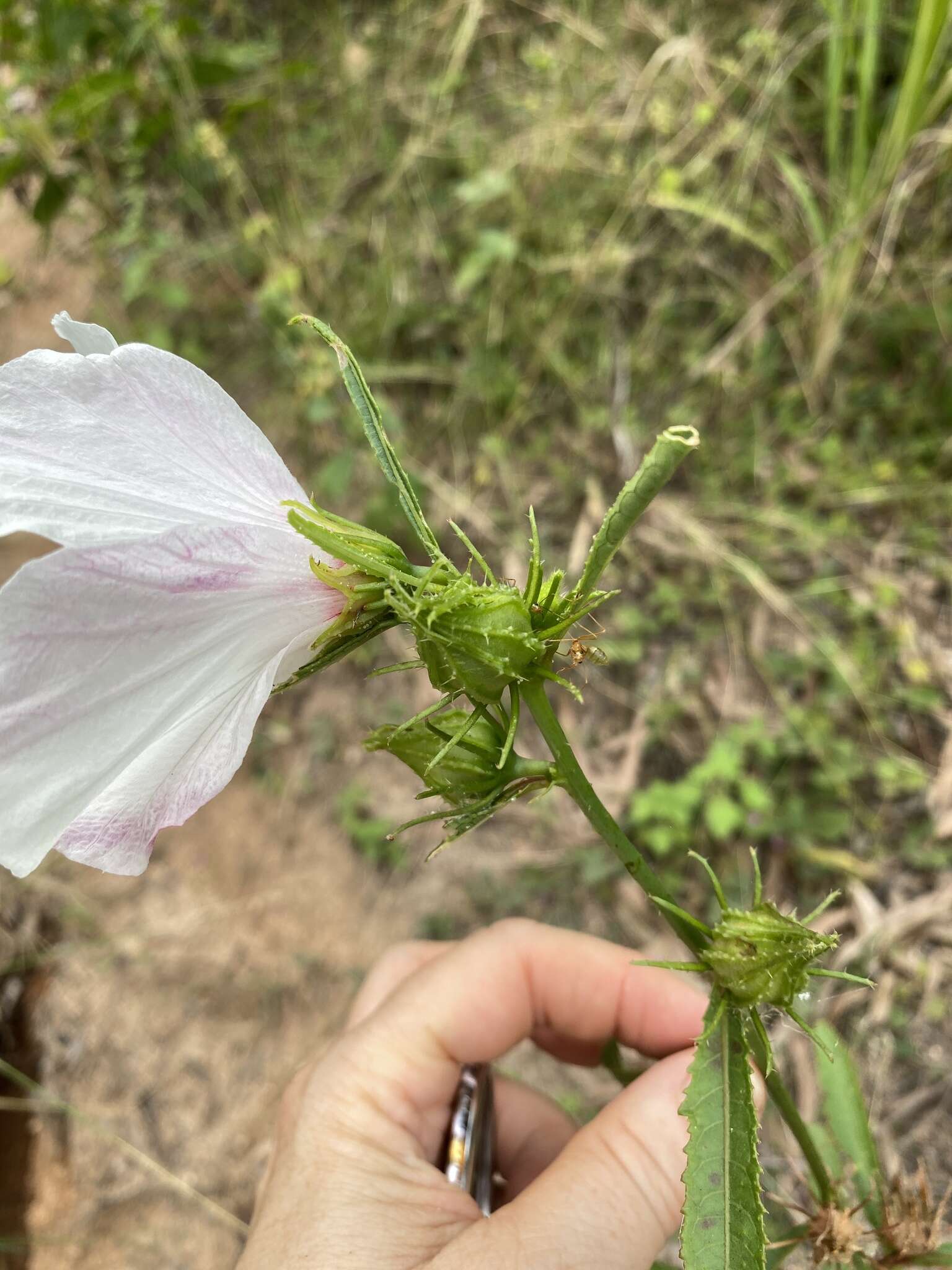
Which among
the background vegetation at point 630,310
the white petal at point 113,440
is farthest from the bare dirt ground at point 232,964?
the white petal at point 113,440

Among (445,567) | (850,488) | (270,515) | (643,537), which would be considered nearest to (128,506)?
(270,515)

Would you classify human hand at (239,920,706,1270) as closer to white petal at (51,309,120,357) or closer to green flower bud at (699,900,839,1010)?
green flower bud at (699,900,839,1010)

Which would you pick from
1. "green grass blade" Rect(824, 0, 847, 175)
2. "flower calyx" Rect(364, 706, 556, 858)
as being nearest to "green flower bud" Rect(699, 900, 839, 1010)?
"flower calyx" Rect(364, 706, 556, 858)

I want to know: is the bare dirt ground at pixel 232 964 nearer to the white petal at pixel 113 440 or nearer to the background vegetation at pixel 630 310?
the background vegetation at pixel 630 310

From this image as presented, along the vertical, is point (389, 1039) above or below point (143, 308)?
below

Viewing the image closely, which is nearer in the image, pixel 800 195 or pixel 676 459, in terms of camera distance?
pixel 676 459

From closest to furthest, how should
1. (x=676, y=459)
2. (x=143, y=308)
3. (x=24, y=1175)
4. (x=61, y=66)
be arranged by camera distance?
(x=676, y=459) → (x=24, y=1175) → (x=61, y=66) → (x=143, y=308)

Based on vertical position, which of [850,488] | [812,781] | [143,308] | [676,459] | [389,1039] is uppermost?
[676,459]

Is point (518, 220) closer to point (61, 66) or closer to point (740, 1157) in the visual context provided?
point (61, 66)

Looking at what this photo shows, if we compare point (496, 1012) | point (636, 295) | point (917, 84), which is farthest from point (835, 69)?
point (496, 1012)
